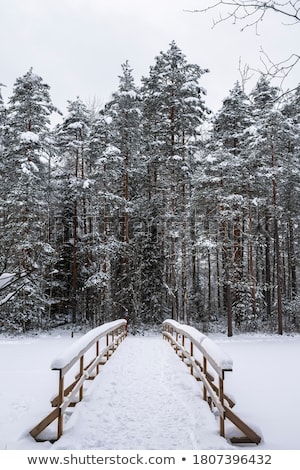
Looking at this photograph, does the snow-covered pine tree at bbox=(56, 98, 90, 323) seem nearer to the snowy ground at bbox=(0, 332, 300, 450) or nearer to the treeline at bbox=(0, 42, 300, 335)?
the treeline at bbox=(0, 42, 300, 335)

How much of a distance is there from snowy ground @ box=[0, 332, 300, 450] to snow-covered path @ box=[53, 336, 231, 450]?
0.01 metres

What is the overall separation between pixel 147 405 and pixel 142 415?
50cm

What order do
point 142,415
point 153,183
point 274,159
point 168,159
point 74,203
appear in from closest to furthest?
point 142,415 < point 274,159 < point 168,159 < point 153,183 < point 74,203

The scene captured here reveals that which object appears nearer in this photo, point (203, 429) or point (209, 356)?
point (203, 429)

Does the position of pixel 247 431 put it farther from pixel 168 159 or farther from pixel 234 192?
pixel 168 159

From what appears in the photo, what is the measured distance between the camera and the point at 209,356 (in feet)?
16.3

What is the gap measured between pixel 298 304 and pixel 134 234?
39.7 ft

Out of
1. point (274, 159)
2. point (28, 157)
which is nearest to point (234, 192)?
point (274, 159)

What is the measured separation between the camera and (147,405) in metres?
5.48

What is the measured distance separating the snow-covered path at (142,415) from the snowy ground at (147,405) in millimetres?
12
